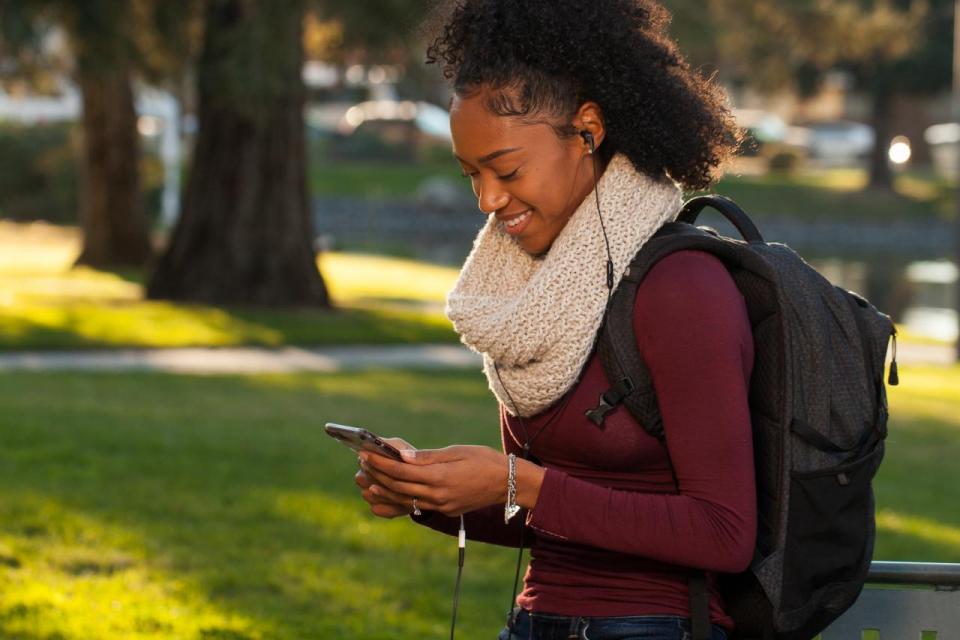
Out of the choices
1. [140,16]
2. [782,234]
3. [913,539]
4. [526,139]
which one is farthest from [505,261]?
[782,234]

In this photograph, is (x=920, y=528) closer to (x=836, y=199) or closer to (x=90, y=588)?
(x=90, y=588)

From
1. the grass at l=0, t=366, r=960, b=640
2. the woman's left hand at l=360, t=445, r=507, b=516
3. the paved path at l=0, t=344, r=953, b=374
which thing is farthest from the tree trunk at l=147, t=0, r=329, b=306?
the woman's left hand at l=360, t=445, r=507, b=516

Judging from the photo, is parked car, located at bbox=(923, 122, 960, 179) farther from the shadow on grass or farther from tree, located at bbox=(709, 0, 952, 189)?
the shadow on grass

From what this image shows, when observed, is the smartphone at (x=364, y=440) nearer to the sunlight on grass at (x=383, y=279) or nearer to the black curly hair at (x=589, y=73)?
the black curly hair at (x=589, y=73)

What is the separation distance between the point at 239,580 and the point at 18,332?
9947 mm

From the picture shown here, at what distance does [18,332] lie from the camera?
15.3 meters

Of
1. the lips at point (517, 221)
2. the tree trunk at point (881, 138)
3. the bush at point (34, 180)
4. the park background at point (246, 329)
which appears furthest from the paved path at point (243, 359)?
the tree trunk at point (881, 138)

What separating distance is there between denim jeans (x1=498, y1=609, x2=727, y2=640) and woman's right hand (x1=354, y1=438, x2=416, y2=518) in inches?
11.4

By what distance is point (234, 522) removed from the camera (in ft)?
23.3

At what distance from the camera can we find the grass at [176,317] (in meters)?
15.3

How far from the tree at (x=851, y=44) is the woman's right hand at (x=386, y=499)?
2638 cm

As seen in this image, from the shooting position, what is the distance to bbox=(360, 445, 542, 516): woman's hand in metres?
2.43

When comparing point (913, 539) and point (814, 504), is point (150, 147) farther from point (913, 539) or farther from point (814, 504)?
Result: point (814, 504)

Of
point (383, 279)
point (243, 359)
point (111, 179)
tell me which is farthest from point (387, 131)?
point (243, 359)
